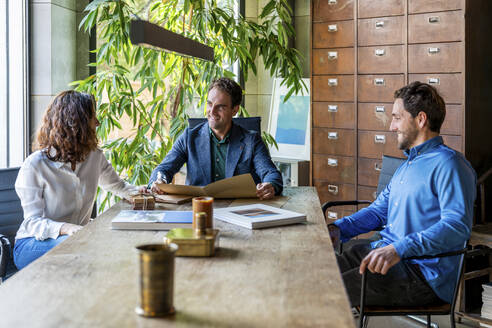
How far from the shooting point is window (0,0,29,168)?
10.3 feet

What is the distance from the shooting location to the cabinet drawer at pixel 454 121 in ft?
12.8

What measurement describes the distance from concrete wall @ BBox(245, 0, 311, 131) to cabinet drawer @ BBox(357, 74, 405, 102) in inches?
33.9

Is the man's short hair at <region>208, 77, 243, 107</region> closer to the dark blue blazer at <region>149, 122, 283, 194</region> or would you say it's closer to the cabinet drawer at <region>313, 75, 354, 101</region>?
the dark blue blazer at <region>149, 122, 283, 194</region>

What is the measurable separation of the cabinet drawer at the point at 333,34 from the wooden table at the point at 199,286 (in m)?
2.96

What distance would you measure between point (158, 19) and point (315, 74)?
1.46m

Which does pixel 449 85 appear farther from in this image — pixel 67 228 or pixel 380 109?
pixel 67 228

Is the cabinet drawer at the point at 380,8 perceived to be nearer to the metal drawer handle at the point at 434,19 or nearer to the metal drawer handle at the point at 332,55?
the metal drawer handle at the point at 434,19

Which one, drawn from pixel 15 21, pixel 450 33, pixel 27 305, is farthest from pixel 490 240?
pixel 15 21

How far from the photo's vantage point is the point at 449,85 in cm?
397

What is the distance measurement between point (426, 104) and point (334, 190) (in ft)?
7.86

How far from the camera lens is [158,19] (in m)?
3.99

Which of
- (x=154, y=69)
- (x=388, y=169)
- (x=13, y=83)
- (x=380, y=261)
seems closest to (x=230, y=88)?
(x=154, y=69)

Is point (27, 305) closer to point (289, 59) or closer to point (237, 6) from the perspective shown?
point (289, 59)

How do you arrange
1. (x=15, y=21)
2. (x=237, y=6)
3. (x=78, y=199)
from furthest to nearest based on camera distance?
(x=237, y=6)
(x=15, y=21)
(x=78, y=199)
